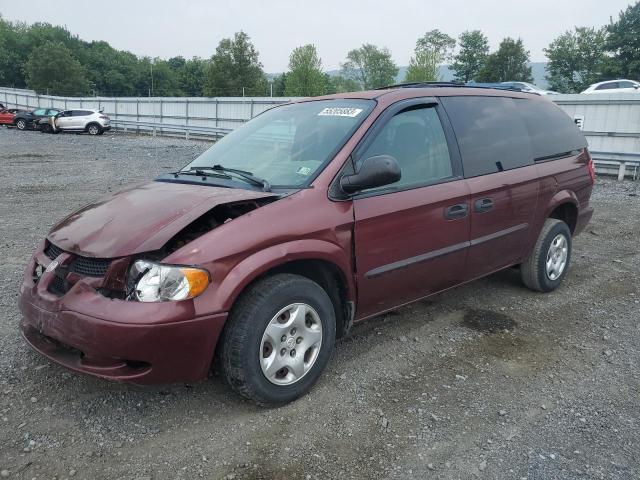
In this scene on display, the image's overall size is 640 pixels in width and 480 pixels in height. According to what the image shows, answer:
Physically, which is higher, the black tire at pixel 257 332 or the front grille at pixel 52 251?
the front grille at pixel 52 251

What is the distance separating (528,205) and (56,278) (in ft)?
11.9

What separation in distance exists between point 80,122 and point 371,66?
89.6m

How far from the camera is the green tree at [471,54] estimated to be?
78.0 metres

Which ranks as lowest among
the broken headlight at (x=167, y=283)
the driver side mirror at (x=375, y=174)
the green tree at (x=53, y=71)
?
the broken headlight at (x=167, y=283)

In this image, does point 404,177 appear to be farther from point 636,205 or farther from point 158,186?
point 636,205

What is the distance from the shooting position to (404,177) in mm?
3619

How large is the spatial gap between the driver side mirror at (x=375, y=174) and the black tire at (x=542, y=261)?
230 centimetres

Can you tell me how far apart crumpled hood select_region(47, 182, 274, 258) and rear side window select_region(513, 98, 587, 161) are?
2813 mm

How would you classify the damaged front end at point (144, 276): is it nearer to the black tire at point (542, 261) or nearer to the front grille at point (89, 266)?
the front grille at point (89, 266)

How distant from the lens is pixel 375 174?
3.09 m

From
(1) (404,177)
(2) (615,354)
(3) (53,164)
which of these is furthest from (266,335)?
(3) (53,164)

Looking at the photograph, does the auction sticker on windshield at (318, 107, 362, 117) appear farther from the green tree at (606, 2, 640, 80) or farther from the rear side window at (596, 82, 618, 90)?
the green tree at (606, 2, 640, 80)

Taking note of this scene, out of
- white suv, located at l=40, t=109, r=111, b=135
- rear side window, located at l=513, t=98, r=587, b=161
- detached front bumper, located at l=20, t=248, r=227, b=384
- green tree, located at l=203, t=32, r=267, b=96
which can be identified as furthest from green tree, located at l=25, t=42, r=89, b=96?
detached front bumper, located at l=20, t=248, r=227, b=384

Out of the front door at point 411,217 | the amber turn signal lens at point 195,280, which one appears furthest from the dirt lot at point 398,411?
the amber turn signal lens at point 195,280
